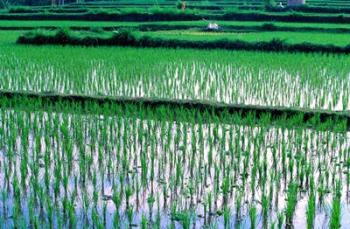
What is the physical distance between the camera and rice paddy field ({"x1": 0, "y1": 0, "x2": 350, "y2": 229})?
12.8ft

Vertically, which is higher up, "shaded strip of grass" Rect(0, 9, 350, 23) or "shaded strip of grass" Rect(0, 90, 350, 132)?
"shaded strip of grass" Rect(0, 90, 350, 132)

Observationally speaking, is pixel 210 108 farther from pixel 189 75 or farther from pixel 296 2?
pixel 296 2

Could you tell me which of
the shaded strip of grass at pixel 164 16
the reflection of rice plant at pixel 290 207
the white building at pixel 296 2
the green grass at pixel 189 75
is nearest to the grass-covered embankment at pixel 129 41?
the green grass at pixel 189 75

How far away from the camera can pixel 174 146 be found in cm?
531

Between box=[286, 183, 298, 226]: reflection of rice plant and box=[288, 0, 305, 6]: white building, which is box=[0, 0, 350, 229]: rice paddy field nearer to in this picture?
box=[286, 183, 298, 226]: reflection of rice plant

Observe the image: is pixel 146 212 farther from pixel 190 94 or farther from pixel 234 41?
pixel 234 41

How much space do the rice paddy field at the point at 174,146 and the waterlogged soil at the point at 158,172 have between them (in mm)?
14

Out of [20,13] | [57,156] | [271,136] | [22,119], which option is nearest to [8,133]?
[22,119]

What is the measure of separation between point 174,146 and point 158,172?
59 centimetres

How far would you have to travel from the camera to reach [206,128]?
19.9 ft

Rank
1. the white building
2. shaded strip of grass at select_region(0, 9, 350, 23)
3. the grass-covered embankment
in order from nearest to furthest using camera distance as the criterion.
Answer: the grass-covered embankment, shaded strip of grass at select_region(0, 9, 350, 23), the white building

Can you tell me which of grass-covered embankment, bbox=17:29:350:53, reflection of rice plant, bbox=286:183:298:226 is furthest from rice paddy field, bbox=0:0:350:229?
grass-covered embankment, bbox=17:29:350:53

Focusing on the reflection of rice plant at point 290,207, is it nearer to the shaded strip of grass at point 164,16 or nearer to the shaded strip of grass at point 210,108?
the shaded strip of grass at point 210,108

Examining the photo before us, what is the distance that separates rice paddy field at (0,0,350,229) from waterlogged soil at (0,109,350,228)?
1cm
